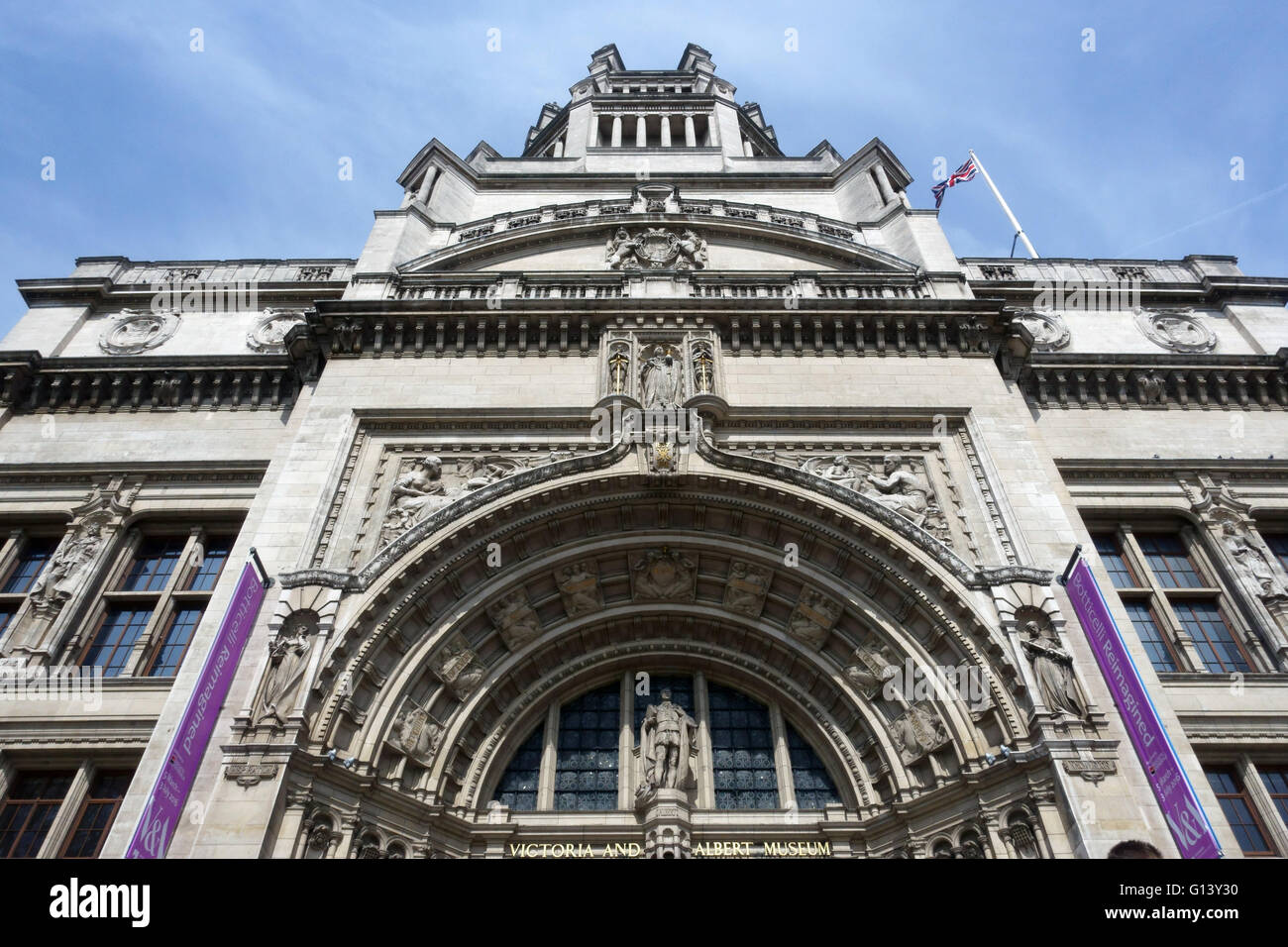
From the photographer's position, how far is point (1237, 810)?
43.4 feet

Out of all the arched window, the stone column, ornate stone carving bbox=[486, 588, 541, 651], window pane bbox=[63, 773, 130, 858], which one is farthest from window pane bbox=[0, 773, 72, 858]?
the stone column

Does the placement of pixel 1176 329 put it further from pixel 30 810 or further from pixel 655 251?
pixel 30 810

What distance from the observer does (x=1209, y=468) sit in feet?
58.3

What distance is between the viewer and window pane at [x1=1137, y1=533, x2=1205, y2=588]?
1673 cm

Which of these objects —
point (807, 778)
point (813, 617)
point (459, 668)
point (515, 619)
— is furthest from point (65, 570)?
point (807, 778)

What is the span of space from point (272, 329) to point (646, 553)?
42.6ft

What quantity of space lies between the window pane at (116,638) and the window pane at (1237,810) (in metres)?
19.3

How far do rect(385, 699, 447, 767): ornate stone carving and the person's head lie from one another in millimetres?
10285

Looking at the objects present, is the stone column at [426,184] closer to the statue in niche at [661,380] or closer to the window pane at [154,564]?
the statue in niche at [661,380]

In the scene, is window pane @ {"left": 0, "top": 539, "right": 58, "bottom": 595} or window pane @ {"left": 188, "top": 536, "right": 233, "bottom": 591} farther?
window pane @ {"left": 188, "top": 536, "right": 233, "bottom": 591}

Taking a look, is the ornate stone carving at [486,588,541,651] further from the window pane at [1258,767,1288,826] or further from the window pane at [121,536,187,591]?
the window pane at [1258,767,1288,826]

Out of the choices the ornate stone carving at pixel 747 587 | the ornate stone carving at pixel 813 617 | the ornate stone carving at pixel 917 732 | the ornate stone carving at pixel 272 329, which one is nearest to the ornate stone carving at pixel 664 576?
the ornate stone carving at pixel 747 587

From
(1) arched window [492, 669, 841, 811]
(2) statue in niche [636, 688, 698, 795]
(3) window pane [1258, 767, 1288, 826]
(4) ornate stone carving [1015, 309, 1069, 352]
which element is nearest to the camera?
(3) window pane [1258, 767, 1288, 826]

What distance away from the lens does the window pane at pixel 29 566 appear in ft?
53.5
